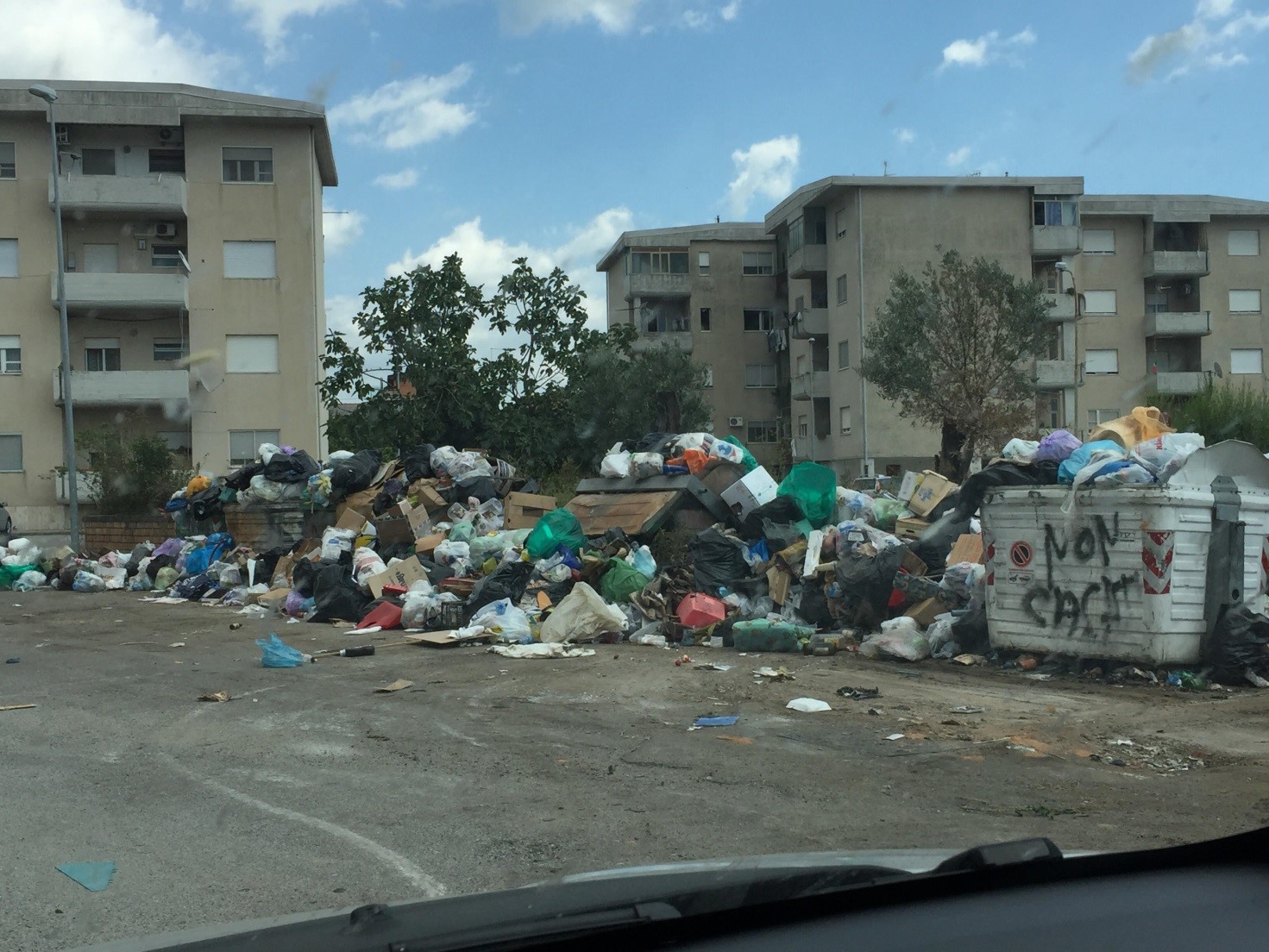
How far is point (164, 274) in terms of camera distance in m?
35.5

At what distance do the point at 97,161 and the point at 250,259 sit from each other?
5539mm

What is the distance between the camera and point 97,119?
1390 inches

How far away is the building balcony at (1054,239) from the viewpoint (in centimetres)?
4188

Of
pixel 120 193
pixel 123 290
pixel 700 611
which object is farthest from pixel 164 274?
pixel 700 611

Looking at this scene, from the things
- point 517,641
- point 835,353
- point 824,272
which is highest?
point 824,272

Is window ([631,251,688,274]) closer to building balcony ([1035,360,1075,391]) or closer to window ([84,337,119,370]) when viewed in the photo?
building balcony ([1035,360,1075,391])

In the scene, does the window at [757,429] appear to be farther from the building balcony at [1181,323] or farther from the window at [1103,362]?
the building balcony at [1181,323]

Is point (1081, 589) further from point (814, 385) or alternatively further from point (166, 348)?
point (814, 385)

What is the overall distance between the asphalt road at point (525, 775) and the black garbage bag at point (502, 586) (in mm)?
2461

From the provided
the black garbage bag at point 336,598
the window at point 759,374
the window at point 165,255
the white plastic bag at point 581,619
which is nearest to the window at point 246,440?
the window at point 165,255

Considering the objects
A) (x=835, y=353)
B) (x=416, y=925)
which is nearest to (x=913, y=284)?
(x=835, y=353)

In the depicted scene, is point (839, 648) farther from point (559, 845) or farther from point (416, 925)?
point (416, 925)

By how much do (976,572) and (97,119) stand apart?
3398cm

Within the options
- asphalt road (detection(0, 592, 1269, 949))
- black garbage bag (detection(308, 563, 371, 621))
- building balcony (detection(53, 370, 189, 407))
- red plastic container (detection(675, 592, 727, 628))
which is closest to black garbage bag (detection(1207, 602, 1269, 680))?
asphalt road (detection(0, 592, 1269, 949))
